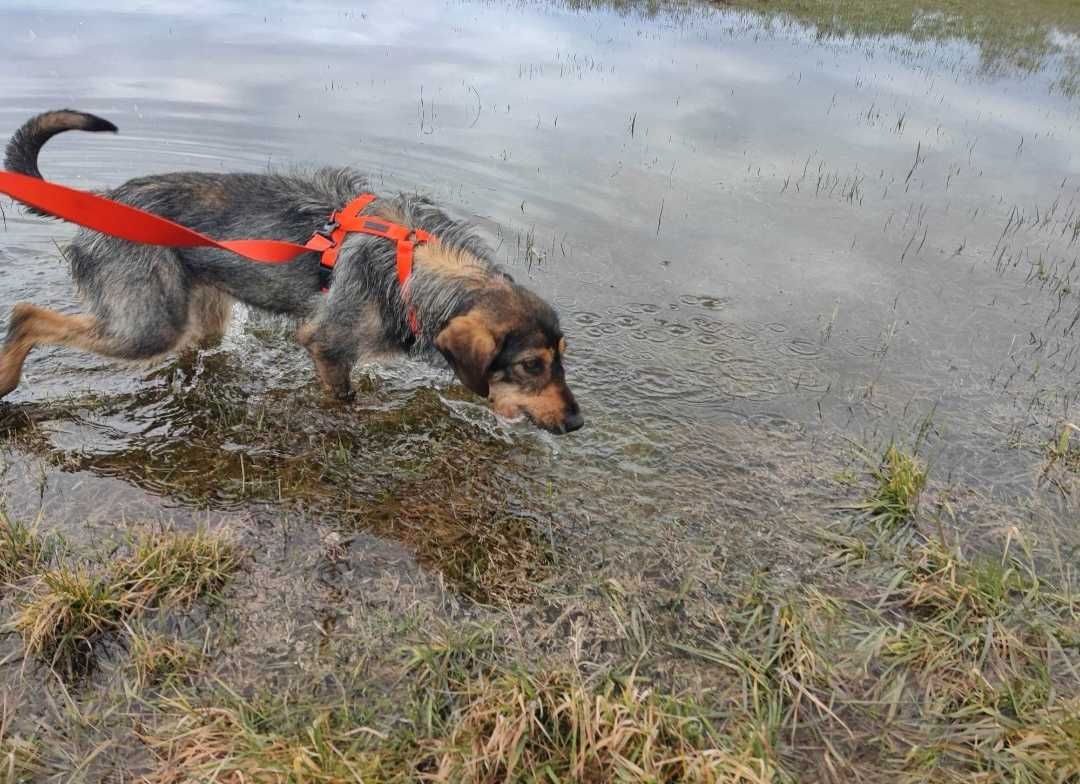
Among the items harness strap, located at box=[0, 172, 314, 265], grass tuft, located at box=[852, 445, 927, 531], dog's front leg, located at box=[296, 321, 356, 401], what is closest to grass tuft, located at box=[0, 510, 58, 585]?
harness strap, located at box=[0, 172, 314, 265]

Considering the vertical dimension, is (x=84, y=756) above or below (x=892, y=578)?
below

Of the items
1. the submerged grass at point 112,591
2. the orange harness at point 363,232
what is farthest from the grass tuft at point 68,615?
the orange harness at point 363,232

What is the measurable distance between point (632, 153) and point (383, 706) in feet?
28.5

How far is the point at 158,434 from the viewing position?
4.74 meters

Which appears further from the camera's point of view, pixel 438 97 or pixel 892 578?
pixel 438 97

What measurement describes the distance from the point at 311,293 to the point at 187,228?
33.2 inches

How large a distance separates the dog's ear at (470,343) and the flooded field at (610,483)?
879 millimetres

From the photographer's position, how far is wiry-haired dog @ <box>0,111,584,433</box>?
419 cm

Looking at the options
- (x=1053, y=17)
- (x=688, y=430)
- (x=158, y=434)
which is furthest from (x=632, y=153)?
(x=1053, y=17)

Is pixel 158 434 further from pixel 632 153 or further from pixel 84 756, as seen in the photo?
pixel 632 153

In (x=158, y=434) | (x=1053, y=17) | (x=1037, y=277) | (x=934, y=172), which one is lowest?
(x=158, y=434)

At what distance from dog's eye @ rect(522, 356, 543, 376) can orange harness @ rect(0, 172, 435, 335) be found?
762 millimetres

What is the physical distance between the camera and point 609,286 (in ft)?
23.1

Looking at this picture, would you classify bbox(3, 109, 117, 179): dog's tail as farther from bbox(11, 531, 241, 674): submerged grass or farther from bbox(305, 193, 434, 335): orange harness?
bbox(11, 531, 241, 674): submerged grass
